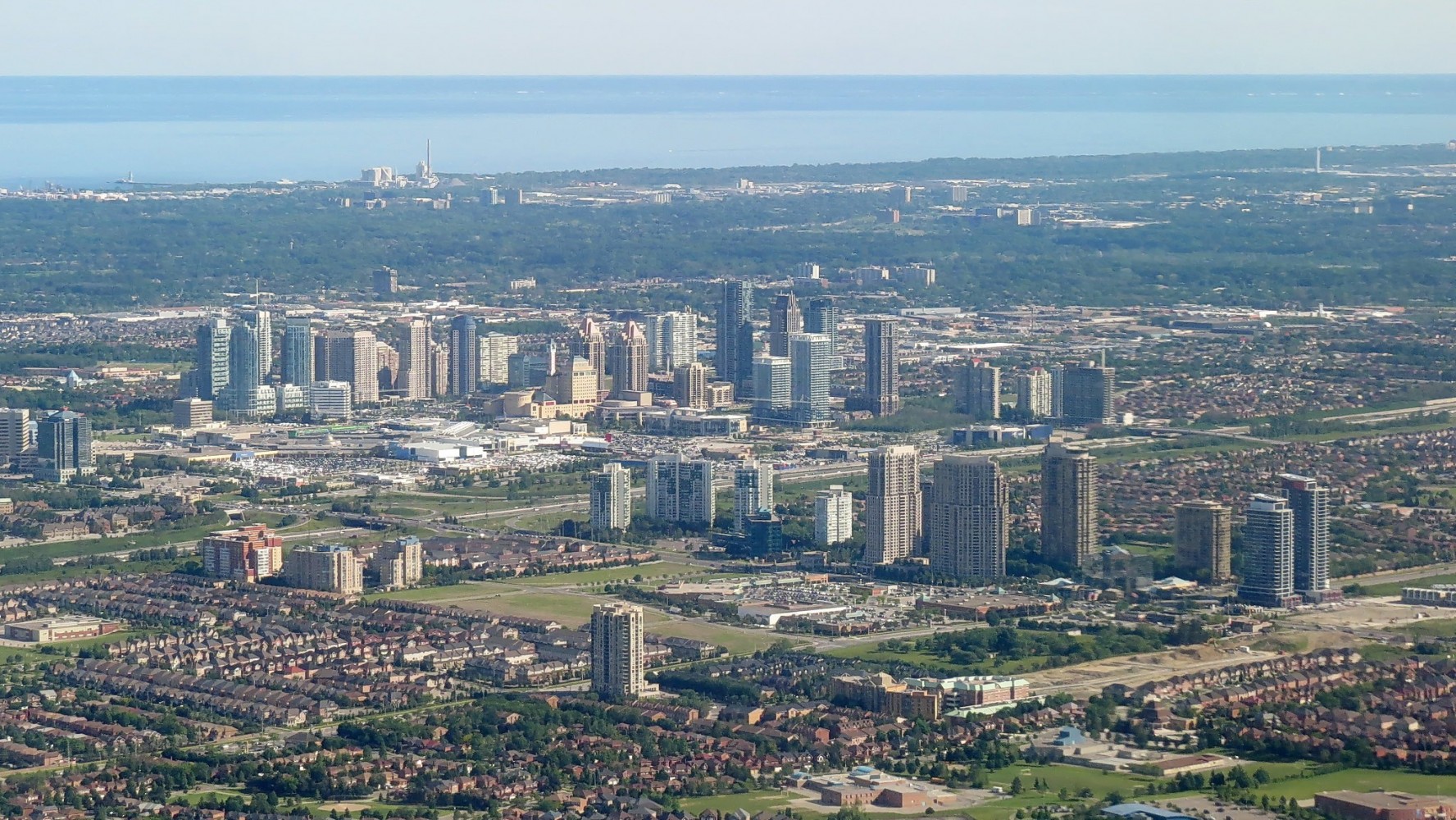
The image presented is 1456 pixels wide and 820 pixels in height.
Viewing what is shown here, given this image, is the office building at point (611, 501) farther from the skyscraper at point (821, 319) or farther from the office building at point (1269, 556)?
the skyscraper at point (821, 319)

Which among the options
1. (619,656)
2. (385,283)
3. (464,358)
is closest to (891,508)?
(619,656)

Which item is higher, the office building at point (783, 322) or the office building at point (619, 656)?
the office building at point (783, 322)

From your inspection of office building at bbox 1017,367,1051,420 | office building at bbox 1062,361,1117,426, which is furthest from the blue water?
office building at bbox 1062,361,1117,426

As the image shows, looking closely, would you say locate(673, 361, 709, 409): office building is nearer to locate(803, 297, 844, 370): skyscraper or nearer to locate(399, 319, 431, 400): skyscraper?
locate(803, 297, 844, 370): skyscraper

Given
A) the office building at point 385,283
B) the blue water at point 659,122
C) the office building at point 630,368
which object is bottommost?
the office building at point 630,368

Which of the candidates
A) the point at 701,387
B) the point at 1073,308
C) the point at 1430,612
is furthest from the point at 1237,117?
the point at 1430,612

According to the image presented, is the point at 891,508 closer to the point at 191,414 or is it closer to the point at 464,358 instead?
the point at 191,414

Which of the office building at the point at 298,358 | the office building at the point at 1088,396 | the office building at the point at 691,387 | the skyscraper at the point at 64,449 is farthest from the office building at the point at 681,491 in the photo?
the office building at the point at 298,358
